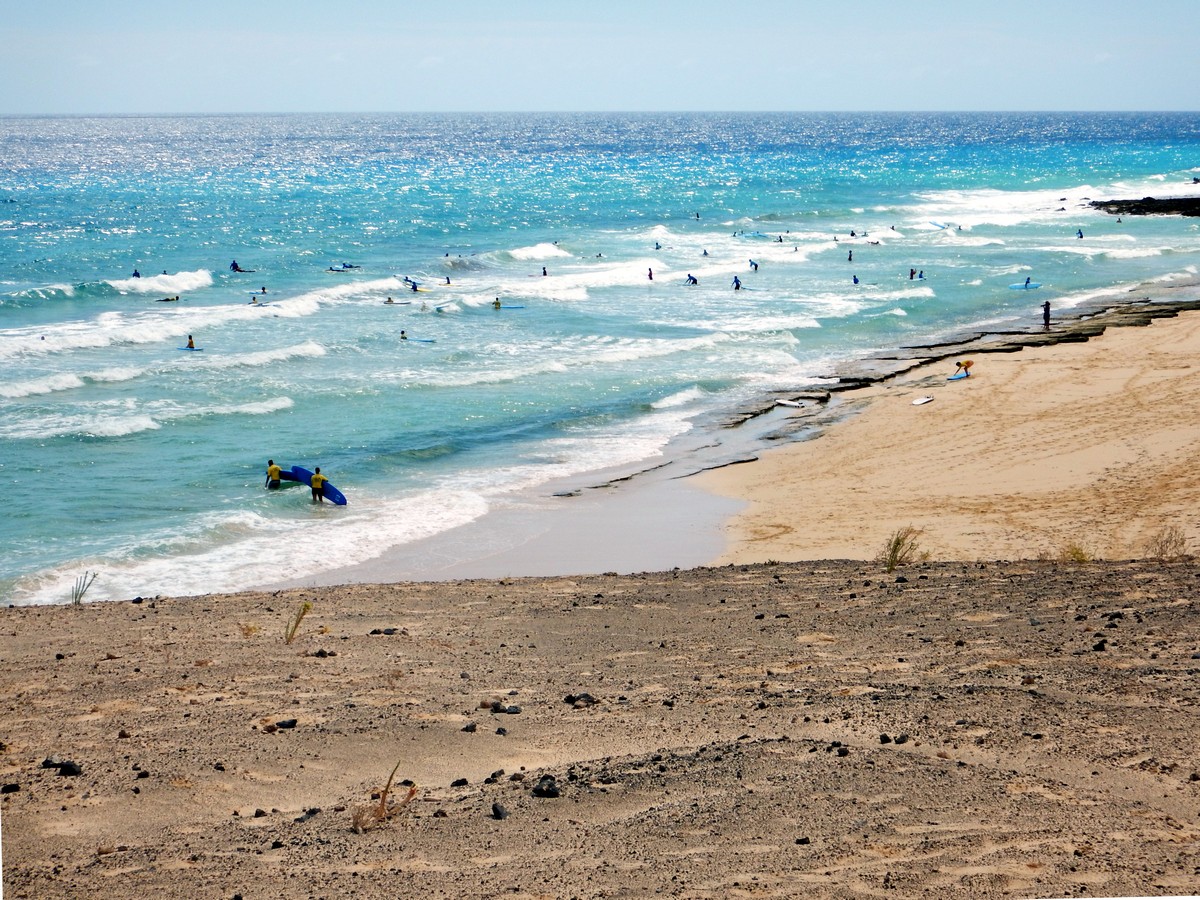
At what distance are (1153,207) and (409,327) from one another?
5973 cm

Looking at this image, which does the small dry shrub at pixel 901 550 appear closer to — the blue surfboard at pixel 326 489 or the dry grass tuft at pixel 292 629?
the dry grass tuft at pixel 292 629

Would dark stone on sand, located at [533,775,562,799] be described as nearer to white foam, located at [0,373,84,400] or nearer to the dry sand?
the dry sand

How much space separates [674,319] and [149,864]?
3759 centimetres

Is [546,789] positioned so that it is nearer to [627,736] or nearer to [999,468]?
[627,736]

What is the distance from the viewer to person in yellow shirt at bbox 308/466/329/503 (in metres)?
20.7

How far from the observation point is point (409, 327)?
133 feet

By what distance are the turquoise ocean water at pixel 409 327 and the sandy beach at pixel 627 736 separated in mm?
6872

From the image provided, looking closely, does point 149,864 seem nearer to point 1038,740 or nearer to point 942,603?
point 1038,740

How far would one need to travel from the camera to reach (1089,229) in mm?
69125

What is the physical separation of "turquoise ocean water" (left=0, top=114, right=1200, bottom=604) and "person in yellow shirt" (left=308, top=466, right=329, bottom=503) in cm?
67

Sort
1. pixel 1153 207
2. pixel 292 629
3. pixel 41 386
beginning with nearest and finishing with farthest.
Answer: pixel 292 629
pixel 41 386
pixel 1153 207

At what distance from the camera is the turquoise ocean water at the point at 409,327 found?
20.7 meters

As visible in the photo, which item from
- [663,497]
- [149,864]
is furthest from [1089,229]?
[149,864]

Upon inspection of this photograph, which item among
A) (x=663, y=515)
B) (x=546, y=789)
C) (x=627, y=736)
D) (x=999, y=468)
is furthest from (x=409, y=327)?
(x=546, y=789)
